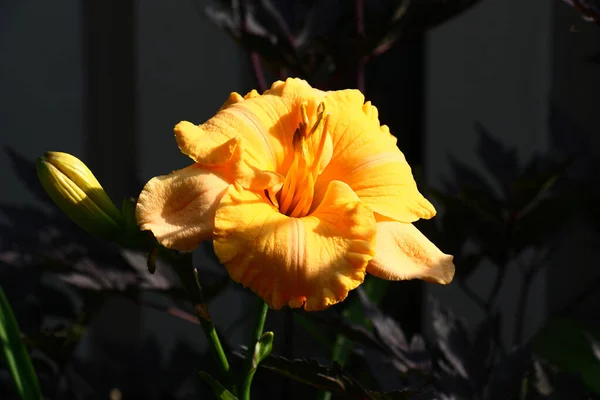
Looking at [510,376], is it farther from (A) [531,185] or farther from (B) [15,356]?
(B) [15,356]

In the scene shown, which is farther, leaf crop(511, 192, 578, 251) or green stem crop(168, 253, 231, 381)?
leaf crop(511, 192, 578, 251)

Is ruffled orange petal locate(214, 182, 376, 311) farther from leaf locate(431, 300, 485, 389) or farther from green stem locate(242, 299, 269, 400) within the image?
leaf locate(431, 300, 485, 389)

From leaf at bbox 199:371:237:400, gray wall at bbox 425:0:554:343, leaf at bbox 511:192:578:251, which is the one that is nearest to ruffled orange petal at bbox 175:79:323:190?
leaf at bbox 199:371:237:400

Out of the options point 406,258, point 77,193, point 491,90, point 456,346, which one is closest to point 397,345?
point 456,346

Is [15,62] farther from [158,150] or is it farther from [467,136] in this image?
[467,136]

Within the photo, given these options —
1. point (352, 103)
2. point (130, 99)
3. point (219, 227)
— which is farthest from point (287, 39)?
point (130, 99)

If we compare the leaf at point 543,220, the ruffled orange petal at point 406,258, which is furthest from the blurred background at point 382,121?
the ruffled orange petal at point 406,258
